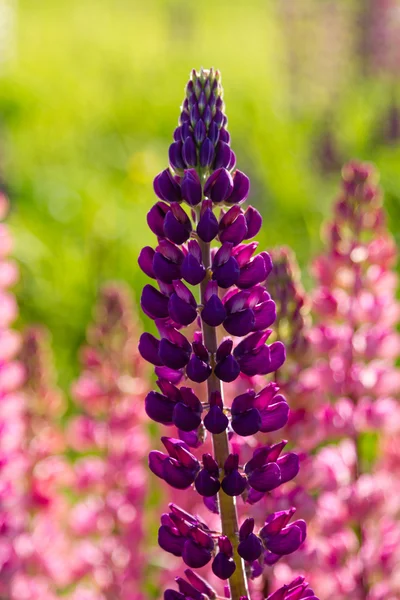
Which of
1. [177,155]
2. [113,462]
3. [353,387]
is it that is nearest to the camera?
[177,155]

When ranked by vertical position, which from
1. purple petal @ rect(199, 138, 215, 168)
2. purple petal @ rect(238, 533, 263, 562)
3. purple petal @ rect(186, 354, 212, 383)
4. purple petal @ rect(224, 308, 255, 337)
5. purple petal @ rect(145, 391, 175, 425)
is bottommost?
purple petal @ rect(238, 533, 263, 562)

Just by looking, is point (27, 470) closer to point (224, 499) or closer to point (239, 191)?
point (224, 499)

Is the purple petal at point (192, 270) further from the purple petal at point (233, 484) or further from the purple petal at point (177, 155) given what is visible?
the purple petal at point (233, 484)

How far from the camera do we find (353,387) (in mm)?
1948

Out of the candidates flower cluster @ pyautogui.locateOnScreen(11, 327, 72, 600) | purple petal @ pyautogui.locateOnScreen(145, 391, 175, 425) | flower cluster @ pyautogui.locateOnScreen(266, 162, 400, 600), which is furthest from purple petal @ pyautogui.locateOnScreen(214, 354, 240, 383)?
flower cluster @ pyautogui.locateOnScreen(11, 327, 72, 600)

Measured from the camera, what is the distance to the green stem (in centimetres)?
126

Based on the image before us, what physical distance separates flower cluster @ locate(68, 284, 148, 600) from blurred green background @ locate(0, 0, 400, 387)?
1.90 metres

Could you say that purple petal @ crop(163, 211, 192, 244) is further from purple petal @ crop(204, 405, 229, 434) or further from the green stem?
purple petal @ crop(204, 405, 229, 434)

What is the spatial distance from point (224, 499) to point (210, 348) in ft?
0.69

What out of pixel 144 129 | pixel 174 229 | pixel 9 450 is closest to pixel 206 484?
pixel 174 229

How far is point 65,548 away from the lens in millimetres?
2488

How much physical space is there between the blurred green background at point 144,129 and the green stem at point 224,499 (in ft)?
9.99

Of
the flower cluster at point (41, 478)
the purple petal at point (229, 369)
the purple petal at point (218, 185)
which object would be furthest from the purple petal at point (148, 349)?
the flower cluster at point (41, 478)

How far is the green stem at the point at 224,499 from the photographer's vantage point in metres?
1.26
